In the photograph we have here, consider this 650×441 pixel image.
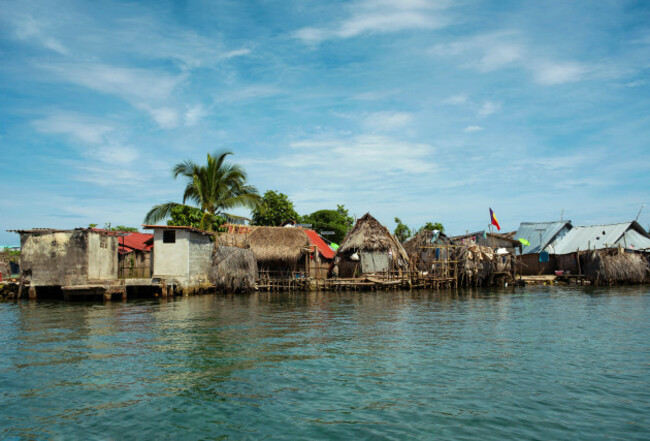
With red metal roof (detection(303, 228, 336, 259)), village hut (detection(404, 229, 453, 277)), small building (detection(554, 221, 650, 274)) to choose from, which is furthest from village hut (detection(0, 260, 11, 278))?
small building (detection(554, 221, 650, 274))

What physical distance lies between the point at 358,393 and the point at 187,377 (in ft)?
10.8

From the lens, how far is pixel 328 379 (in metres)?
8.64

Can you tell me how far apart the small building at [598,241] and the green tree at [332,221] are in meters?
21.1

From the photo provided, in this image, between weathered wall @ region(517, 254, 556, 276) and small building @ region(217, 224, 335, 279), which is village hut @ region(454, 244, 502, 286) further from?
small building @ region(217, 224, 335, 279)

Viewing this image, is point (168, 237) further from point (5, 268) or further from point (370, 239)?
point (5, 268)

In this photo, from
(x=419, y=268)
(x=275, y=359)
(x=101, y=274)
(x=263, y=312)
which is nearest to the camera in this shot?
(x=275, y=359)

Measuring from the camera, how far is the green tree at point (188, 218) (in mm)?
31562

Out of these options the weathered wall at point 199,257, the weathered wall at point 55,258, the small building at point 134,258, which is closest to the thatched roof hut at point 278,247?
the weathered wall at point 199,257

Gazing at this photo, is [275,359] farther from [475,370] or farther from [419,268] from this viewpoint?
[419,268]

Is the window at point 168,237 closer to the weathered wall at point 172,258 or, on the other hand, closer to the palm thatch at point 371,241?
the weathered wall at point 172,258

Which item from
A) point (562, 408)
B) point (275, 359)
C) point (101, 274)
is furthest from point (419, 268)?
point (562, 408)

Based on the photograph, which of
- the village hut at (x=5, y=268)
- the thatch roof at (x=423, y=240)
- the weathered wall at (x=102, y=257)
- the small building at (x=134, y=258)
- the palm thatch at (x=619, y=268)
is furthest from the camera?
the village hut at (x=5, y=268)

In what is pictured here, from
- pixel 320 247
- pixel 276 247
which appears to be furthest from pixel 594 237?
pixel 276 247

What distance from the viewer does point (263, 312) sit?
62.1 ft
